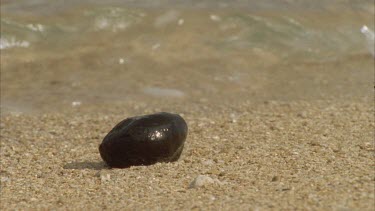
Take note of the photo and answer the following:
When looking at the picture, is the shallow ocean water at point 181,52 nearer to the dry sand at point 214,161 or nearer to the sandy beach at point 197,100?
the sandy beach at point 197,100

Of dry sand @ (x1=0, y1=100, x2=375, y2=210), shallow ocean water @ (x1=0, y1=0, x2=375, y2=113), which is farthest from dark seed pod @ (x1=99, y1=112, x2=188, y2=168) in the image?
shallow ocean water @ (x1=0, y1=0, x2=375, y2=113)

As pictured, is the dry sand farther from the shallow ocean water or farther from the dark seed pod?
the shallow ocean water

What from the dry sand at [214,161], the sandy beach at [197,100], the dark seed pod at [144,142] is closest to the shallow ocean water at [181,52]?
the sandy beach at [197,100]

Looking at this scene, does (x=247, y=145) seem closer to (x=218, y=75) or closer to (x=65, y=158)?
(x=65, y=158)

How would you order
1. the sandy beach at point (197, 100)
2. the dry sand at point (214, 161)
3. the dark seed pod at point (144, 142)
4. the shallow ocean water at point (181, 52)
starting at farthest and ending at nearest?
1. the shallow ocean water at point (181, 52)
2. the dark seed pod at point (144, 142)
3. the sandy beach at point (197, 100)
4. the dry sand at point (214, 161)

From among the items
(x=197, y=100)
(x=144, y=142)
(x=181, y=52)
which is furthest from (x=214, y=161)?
(x=181, y=52)

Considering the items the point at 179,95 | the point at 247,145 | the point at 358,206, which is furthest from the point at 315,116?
the point at 358,206
